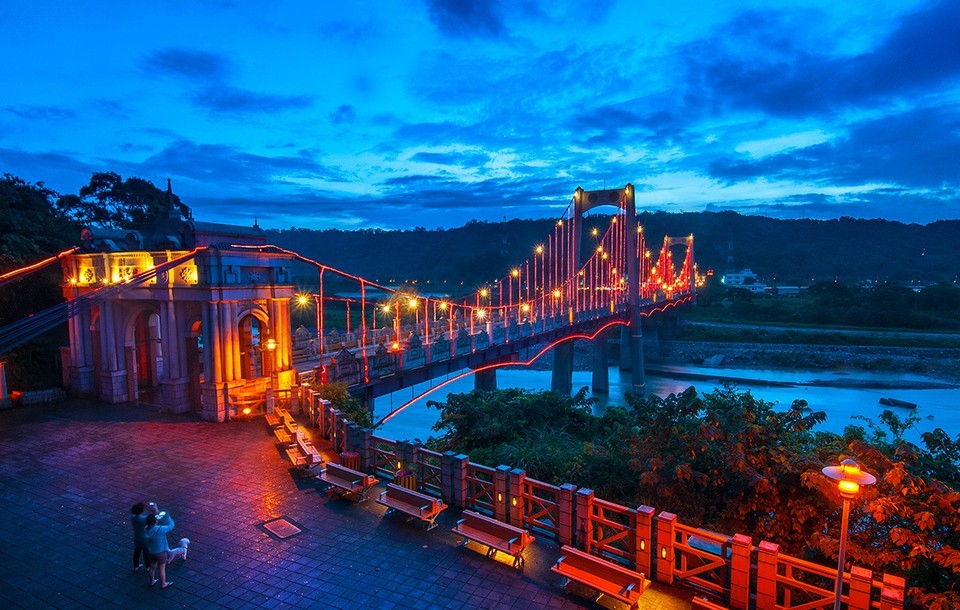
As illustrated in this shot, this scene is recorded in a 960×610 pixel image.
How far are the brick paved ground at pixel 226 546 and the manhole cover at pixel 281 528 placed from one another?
120 mm

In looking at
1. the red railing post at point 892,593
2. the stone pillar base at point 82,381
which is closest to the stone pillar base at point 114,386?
the stone pillar base at point 82,381

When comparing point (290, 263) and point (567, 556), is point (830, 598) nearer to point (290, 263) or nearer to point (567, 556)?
point (567, 556)

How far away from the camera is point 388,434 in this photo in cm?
3216

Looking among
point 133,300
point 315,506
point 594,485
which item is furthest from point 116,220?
point 594,485

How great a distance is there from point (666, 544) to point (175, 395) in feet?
51.0

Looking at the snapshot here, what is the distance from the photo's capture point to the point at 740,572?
7.29 metres

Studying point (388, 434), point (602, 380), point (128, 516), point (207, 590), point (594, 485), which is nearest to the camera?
point (207, 590)

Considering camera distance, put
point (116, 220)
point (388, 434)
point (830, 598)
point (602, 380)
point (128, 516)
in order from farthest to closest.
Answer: point (602, 380)
point (116, 220)
point (388, 434)
point (128, 516)
point (830, 598)

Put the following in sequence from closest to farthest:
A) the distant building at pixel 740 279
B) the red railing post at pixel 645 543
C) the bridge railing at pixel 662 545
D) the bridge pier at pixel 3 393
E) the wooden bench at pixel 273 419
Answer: the bridge railing at pixel 662 545 → the red railing post at pixel 645 543 → the wooden bench at pixel 273 419 → the bridge pier at pixel 3 393 → the distant building at pixel 740 279

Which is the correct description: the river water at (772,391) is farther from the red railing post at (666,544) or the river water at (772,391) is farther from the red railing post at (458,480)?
the red railing post at (666,544)

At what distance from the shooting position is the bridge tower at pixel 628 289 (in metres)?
48.2

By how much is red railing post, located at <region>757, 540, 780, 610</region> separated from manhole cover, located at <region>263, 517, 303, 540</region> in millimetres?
7104

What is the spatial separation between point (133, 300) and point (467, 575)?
1646cm

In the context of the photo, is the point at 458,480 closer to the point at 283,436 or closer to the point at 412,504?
the point at 412,504
